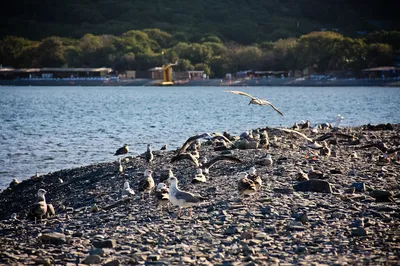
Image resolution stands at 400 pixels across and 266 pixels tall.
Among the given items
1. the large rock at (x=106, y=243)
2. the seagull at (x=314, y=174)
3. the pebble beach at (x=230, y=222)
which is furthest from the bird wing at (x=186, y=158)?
the large rock at (x=106, y=243)

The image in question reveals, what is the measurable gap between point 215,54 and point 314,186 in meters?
167

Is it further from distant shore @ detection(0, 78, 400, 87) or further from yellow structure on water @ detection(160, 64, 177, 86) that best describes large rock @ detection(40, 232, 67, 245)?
yellow structure on water @ detection(160, 64, 177, 86)

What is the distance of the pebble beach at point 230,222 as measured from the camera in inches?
367

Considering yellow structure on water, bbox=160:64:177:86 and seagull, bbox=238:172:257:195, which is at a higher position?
seagull, bbox=238:172:257:195

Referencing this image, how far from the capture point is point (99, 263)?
9.18 metres

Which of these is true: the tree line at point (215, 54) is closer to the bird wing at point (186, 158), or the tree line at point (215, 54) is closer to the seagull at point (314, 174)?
the bird wing at point (186, 158)

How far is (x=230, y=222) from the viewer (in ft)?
34.9

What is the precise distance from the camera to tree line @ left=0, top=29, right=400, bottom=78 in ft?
472

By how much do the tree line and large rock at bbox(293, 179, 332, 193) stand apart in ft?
425

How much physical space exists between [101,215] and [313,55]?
457 feet

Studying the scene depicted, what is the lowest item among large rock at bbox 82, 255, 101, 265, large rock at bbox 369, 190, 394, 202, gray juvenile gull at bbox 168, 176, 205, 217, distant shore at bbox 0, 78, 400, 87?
distant shore at bbox 0, 78, 400, 87

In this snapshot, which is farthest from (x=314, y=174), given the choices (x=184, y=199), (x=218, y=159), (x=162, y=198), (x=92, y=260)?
(x=92, y=260)

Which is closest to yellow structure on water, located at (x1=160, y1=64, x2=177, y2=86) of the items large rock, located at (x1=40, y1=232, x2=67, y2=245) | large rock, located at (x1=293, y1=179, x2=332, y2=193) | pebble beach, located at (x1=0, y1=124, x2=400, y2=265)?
pebble beach, located at (x1=0, y1=124, x2=400, y2=265)

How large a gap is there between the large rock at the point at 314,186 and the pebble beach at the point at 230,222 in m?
0.02
